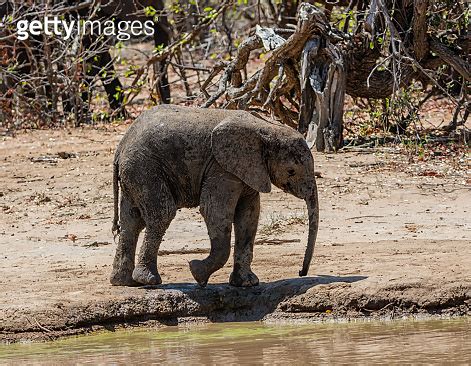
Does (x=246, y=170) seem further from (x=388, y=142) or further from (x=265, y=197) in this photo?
(x=388, y=142)

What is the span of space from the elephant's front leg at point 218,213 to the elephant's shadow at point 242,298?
0.18 meters

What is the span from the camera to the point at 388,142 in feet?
44.6

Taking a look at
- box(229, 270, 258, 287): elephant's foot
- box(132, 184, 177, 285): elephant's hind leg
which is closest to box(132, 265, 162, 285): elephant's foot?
box(132, 184, 177, 285): elephant's hind leg

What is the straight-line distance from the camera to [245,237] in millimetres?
7930

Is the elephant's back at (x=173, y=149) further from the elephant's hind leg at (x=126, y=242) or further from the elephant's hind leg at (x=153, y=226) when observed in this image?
the elephant's hind leg at (x=126, y=242)

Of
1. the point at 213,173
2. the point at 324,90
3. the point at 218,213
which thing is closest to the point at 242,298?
the point at 218,213

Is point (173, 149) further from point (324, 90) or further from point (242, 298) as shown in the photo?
point (324, 90)

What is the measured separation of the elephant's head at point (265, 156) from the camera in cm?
766

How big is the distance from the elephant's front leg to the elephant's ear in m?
0.10

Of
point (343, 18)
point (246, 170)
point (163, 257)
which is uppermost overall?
point (343, 18)

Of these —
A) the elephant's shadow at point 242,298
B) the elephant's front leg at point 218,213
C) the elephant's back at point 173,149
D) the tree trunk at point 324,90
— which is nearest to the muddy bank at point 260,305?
the elephant's shadow at point 242,298

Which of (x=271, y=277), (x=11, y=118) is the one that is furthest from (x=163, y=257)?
(x=11, y=118)

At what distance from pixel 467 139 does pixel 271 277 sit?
5.72 meters

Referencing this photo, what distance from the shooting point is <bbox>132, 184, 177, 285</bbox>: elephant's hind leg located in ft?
25.7
